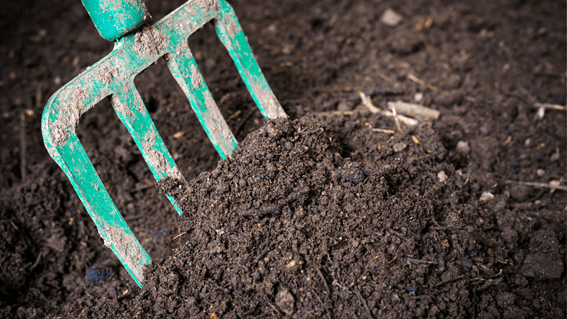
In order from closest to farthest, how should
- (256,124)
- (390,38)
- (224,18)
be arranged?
1. (224,18)
2. (256,124)
3. (390,38)

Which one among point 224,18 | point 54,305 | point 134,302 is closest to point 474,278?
point 134,302

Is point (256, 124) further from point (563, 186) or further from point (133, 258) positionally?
point (563, 186)

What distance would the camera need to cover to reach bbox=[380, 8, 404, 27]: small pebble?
10.6 ft

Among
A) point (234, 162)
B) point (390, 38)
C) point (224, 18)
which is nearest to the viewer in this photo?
point (234, 162)

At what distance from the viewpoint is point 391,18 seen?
323 centimetres

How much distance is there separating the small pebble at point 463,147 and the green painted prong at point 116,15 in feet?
5.78

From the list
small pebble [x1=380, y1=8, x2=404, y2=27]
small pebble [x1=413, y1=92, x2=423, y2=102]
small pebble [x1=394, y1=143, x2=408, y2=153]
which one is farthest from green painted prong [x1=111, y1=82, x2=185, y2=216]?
small pebble [x1=380, y1=8, x2=404, y2=27]

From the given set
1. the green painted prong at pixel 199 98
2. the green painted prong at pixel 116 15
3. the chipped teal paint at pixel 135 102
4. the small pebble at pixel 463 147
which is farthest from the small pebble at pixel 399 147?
the green painted prong at pixel 116 15

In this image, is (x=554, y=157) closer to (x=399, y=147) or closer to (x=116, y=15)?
(x=399, y=147)

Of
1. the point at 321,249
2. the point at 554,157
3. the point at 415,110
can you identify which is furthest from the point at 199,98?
the point at 554,157

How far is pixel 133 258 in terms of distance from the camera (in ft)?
5.56

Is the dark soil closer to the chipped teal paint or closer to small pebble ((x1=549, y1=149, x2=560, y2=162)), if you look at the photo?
small pebble ((x1=549, y1=149, x2=560, y2=162))

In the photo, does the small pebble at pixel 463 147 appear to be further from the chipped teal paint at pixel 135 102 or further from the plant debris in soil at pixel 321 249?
the chipped teal paint at pixel 135 102

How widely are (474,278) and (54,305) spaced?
1.85 m
